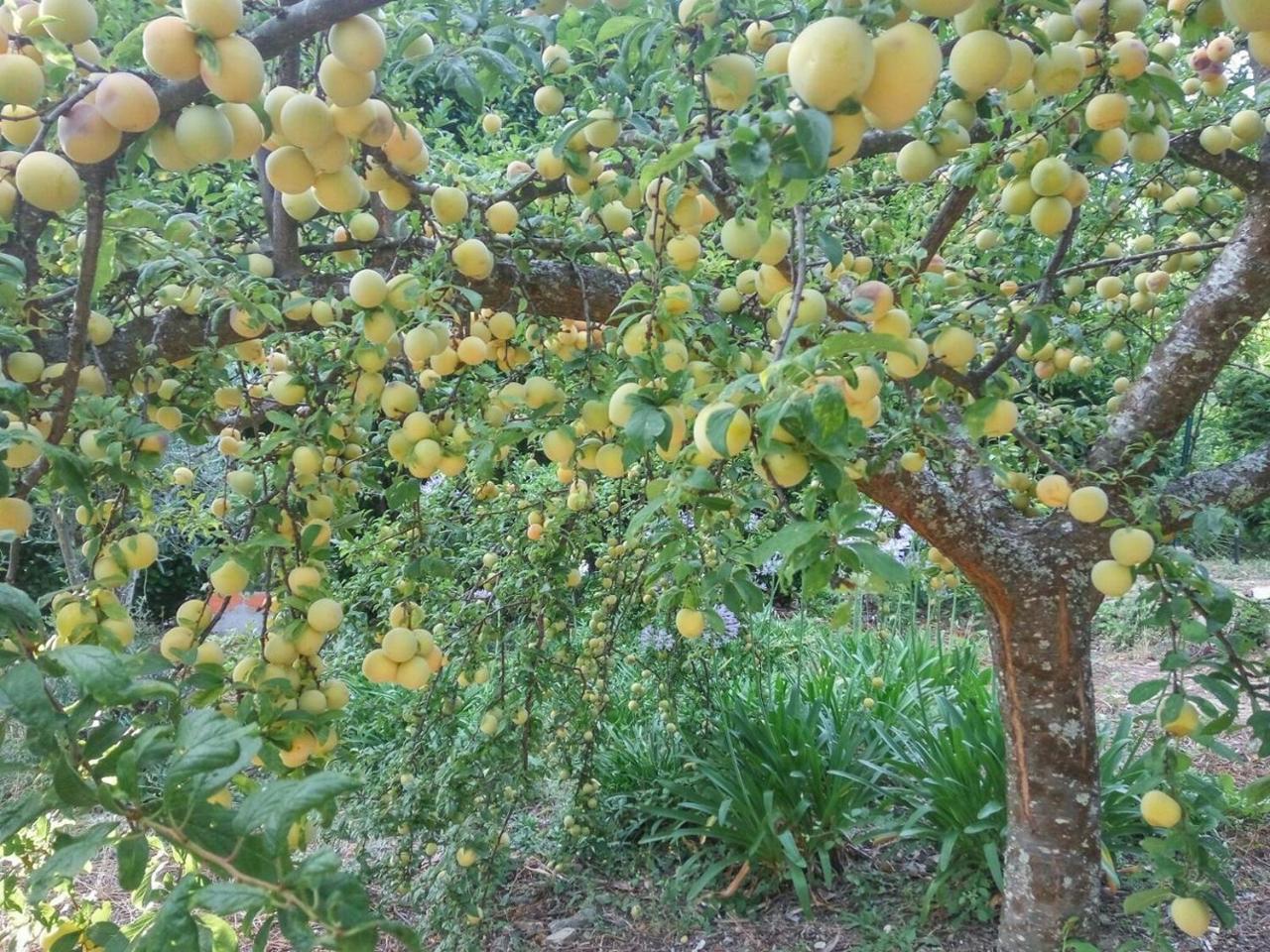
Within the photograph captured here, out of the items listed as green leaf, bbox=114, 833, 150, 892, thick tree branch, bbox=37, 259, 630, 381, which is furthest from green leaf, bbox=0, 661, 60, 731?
thick tree branch, bbox=37, 259, 630, 381

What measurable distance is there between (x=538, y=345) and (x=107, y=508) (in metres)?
0.81

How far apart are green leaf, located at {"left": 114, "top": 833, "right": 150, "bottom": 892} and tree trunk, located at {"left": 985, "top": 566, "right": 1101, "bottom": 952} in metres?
1.97

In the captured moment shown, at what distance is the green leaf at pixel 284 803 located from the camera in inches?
27.5

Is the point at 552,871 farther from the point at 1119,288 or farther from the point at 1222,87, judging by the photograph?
the point at 1222,87

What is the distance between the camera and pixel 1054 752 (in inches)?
88.2

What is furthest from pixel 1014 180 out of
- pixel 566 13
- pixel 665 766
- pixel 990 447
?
pixel 665 766

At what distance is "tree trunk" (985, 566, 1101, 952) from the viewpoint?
2.20 meters

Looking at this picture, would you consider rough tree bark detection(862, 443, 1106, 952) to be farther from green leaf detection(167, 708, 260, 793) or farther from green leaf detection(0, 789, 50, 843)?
green leaf detection(0, 789, 50, 843)

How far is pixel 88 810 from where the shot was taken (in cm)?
75

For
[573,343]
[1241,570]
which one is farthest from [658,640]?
[1241,570]

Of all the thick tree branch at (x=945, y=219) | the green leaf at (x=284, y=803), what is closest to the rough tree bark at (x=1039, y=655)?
the thick tree branch at (x=945, y=219)

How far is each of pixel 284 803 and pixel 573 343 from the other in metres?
1.39

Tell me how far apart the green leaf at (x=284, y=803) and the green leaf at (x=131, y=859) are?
110 mm

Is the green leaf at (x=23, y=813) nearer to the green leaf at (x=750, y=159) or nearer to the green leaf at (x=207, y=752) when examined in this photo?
the green leaf at (x=207, y=752)
